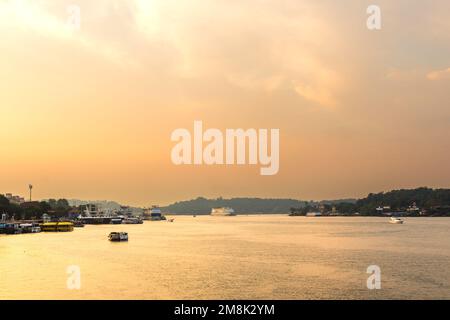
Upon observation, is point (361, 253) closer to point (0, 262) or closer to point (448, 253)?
point (448, 253)

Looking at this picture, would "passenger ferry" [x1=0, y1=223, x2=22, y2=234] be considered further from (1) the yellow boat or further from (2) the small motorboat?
(2) the small motorboat

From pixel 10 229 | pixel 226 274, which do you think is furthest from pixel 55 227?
pixel 226 274

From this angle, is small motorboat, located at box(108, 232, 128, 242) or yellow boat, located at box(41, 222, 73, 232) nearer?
small motorboat, located at box(108, 232, 128, 242)

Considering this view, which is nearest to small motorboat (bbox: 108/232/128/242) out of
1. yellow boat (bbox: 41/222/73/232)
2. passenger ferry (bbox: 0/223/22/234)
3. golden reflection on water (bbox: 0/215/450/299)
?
golden reflection on water (bbox: 0/215/450/299)

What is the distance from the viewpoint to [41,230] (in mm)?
171625

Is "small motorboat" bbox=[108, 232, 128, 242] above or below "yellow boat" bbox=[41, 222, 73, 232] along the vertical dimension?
above

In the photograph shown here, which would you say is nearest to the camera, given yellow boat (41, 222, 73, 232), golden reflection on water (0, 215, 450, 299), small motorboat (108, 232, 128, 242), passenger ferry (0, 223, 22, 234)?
golden reflection on water (0, 215, 450, 299)

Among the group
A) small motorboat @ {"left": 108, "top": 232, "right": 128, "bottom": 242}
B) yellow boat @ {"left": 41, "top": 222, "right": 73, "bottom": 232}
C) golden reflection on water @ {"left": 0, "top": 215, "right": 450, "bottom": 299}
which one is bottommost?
yellow boat @ {"left": 41, "top": 222, "right": 73, "bottom": 232}

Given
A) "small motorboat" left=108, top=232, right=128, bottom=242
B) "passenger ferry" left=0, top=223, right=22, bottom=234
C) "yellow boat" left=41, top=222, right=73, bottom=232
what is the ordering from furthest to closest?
"yellow boat" left=41, top=222, right=73, bottom=232 → "passenger ferry" left=0, top=223, right=22, bottom=234 → "small motorboat" left=108, top=232, right=128, bottom=242

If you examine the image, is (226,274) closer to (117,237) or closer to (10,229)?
(117,237)

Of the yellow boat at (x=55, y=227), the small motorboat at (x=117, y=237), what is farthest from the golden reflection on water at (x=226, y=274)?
the yellow boat at (x=55, y=227)
